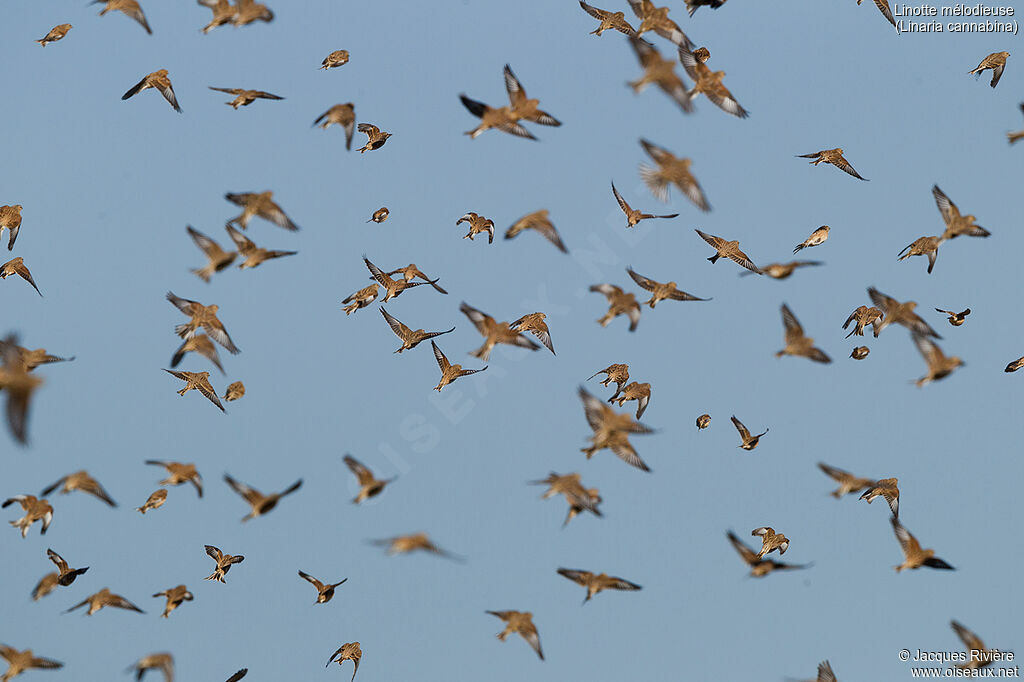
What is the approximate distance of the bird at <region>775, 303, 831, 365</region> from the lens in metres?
29.9

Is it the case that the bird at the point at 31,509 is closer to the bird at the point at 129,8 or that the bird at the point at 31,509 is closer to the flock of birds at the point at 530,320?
the flock of birds at the point at 530,320

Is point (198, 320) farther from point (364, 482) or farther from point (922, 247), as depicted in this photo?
point (922, 247)

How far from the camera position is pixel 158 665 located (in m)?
29.8

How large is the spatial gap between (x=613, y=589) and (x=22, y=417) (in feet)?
45.1

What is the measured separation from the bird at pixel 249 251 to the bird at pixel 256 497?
206 inches

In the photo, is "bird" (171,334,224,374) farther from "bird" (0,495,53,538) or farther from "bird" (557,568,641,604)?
"bird" (557,568,641,604)

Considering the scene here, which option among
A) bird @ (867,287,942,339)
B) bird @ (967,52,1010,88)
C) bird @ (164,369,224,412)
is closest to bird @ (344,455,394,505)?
bird @ (164,369,224,412)

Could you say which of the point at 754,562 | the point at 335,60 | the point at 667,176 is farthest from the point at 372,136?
the point at 754,562

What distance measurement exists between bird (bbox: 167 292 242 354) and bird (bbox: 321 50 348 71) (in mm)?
7386

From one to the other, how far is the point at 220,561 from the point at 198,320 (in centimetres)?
678

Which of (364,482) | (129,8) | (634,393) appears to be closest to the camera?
(364,482)

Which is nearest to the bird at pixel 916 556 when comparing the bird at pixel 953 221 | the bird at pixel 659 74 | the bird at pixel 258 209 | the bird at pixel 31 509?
the bird at pixel 953 221

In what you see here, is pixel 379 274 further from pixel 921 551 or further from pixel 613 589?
pixel 921 551

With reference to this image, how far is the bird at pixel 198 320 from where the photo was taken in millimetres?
31656
